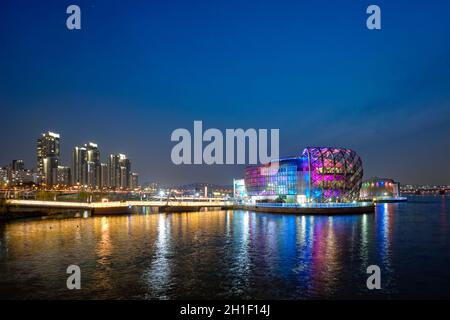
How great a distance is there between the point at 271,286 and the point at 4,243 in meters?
36.4

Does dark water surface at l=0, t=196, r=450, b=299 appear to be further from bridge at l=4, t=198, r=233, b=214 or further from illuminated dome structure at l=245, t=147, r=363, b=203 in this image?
illuminated dome structure at l=245, t=147, r=363, b=203

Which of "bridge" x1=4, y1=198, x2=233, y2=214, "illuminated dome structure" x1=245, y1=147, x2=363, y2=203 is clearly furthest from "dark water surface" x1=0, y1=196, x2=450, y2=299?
"illuminated dome structure" x1=245, y1=147, x2=363, y2=203

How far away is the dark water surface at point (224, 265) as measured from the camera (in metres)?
26.0

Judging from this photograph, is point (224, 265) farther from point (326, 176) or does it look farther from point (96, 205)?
point (326, 176)

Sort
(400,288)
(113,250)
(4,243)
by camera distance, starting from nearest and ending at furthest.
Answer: (400,288) < (113,250) < (4,243)

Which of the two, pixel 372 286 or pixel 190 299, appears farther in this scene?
pixel 372 286

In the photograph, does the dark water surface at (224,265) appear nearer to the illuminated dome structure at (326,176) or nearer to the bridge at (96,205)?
the bridge at (96,205)

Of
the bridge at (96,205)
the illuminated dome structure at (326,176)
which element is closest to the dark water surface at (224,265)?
the bridge at (96,205)

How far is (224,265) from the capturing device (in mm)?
34500

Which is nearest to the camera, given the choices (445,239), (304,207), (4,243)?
(4,243)

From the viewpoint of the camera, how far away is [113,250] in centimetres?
4253

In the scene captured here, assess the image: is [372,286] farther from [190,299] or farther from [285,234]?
[285,234]

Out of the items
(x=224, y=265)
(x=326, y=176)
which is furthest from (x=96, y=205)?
(x=224, y=265)

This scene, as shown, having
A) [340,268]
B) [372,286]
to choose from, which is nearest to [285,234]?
[340,268]
